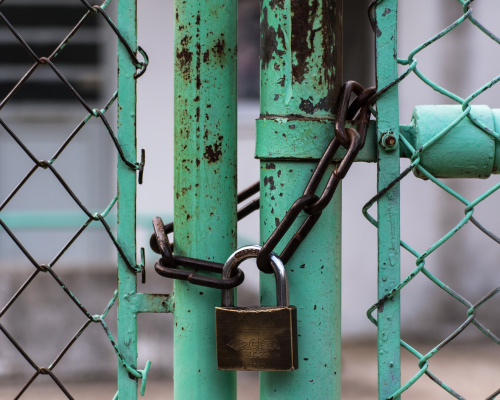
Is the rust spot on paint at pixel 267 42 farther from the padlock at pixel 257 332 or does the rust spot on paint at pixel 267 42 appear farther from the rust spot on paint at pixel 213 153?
the padlock at pixel 257 332

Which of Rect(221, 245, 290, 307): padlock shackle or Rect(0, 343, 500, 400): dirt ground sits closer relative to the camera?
Rect(221, 245, 290, 307): padlock shackle

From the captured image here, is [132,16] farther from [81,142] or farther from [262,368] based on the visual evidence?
[81,142]

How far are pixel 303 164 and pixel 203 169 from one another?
0.14 meters

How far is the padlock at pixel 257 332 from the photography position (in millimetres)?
861

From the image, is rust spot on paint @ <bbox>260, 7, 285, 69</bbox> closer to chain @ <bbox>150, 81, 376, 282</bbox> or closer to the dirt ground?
chain @ <bbox>150, 81, 376, 282</bbox>

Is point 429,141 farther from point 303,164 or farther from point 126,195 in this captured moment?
point 126,195

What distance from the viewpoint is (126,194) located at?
3.08 feet

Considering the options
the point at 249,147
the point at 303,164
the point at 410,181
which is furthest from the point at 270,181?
A: the point at 410,181

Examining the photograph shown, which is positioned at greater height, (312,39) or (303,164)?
(312,39)

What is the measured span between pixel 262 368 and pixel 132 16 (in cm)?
50

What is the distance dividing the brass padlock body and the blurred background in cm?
384

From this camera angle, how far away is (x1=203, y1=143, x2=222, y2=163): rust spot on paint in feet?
2.99

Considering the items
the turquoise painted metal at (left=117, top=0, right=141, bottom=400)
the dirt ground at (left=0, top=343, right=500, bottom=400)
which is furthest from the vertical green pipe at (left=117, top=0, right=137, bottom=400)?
the dirt ground at (left=0, top=343, right=500, bottom=400)

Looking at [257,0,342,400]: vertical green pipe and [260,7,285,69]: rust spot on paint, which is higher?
[260,7,285,69]: rust spot on paint
